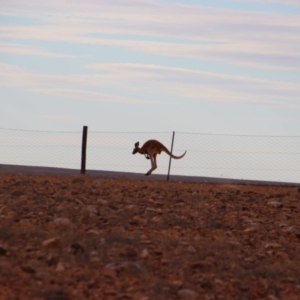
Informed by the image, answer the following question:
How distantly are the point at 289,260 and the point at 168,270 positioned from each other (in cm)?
203

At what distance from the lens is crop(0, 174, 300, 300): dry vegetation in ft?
30.0

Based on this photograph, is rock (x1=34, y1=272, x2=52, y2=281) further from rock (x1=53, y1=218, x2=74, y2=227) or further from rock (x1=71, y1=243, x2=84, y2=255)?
rock (x1=53, y1=218, x2=74, y2=227)

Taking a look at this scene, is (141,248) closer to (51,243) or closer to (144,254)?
(144,254)

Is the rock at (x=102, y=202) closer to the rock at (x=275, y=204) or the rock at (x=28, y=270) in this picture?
the rock at (x=275, y=204)

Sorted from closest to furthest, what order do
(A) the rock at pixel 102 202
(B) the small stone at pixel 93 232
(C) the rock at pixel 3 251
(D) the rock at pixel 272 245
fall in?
1. (C) the rock at pixel 3 251
2. (B) the small stone at pixel 93 232
3. (D) the rock at pixel 272 245
4. (A) the rock at pixel 102 202

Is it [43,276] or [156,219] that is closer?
[43,276]

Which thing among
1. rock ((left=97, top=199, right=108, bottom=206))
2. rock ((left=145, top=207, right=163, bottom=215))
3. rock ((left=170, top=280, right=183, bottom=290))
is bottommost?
rock ((left=170, top=280, right=183, bottom=290))

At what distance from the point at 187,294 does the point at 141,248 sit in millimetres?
1639

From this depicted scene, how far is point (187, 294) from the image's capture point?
30.1 ft

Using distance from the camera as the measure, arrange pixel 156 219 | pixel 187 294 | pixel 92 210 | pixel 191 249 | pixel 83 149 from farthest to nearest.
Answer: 1. pixel 83 149
2. pixel 92 210
3. pixel 156 219
4. pixel 191 249
5. pixel 187 294

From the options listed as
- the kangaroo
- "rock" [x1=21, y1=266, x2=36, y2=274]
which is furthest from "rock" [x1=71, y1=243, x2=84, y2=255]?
the kangaroo

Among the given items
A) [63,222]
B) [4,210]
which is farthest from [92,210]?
[63,222]

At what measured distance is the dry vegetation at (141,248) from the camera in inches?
360

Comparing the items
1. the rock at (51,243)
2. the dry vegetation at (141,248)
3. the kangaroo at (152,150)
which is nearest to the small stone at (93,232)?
the dry vegetation at (141,248)
